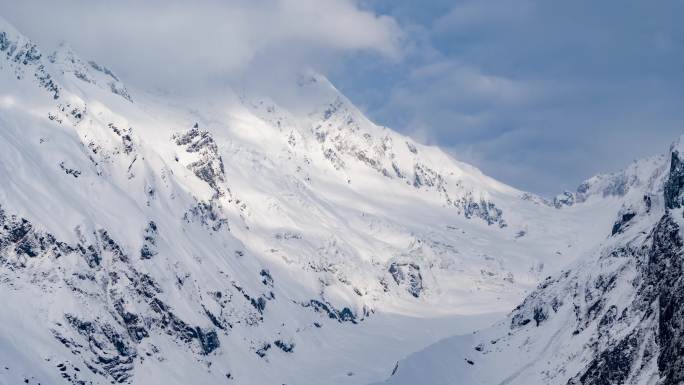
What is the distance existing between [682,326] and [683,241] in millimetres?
21106

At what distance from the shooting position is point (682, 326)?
139125mm

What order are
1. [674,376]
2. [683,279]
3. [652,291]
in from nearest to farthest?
[674,376] < [683,279] < [652,291]

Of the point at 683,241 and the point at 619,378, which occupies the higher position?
the point at 683,241

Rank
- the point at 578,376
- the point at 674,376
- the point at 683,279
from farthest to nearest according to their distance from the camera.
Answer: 1. the point at 578,376
2. the point at 683,279
3. the point at 674,376


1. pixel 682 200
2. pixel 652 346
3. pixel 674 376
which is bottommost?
pixel 674 376

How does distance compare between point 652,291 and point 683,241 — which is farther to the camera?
point 652,291

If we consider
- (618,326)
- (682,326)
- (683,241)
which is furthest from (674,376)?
(618,326)

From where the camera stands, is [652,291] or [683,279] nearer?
[683,279]

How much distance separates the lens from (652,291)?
586 ft

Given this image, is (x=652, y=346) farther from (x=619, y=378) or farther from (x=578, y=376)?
(x=578, y=376)

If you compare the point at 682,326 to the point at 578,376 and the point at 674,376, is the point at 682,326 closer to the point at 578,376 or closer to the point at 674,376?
the point at 674,376

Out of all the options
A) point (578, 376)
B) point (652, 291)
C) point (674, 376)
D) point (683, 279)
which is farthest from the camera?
point (578, 376)

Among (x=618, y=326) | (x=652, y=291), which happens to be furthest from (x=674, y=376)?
(x=618, y=326)

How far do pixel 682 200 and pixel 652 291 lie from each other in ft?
69.5
